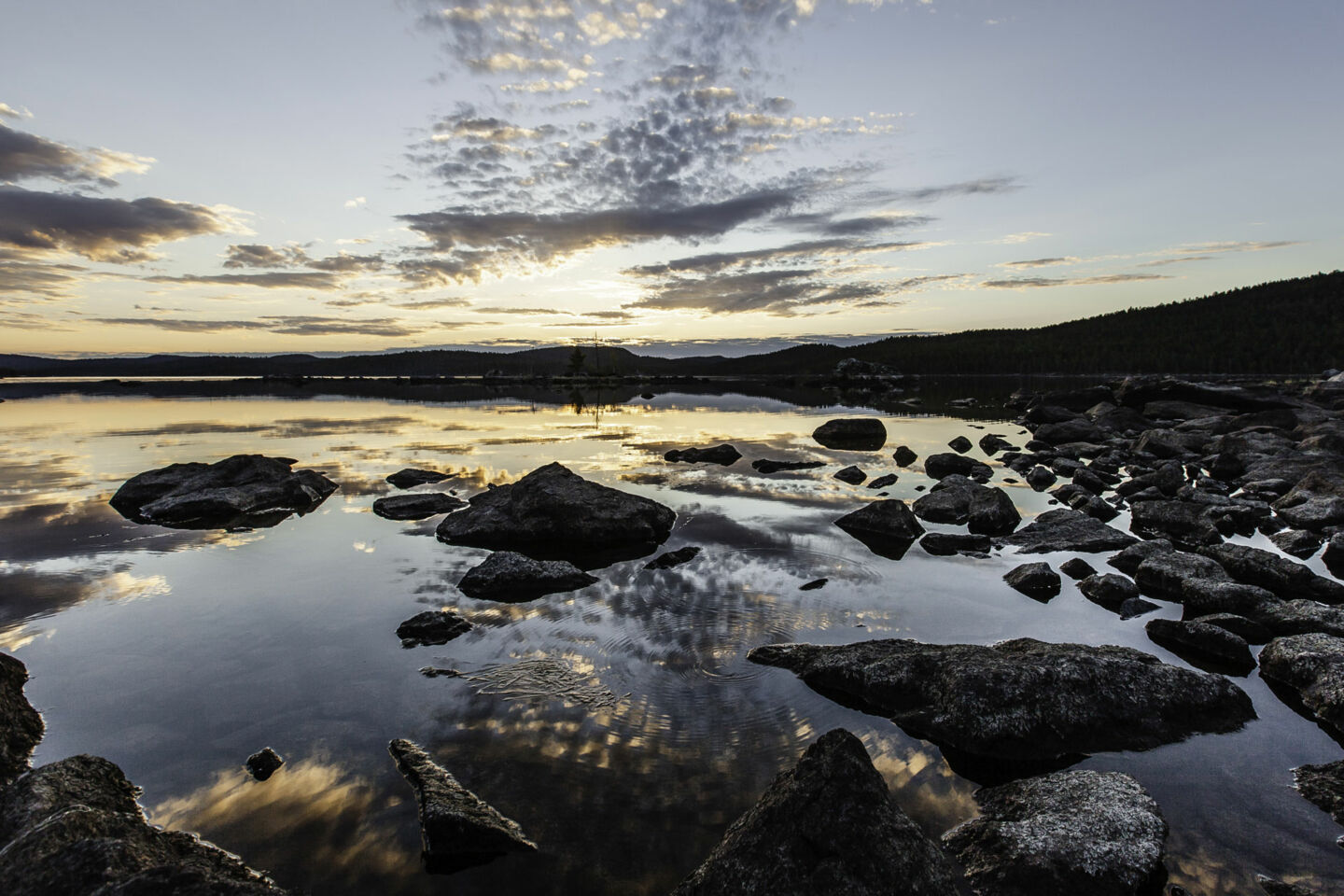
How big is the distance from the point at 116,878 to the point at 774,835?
4.17m

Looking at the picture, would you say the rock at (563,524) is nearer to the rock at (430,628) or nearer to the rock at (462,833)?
the rock at (430,628)

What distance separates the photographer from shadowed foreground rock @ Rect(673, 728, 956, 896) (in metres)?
3.94

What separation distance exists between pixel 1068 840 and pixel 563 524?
10660 mm

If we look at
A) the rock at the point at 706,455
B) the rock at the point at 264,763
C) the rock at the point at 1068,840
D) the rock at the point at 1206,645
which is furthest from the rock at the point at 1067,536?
the rock at the point at 264,763

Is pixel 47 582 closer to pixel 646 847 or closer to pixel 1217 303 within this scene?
pixel 646 847

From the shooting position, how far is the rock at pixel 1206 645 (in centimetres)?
778

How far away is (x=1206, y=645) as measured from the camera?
808cm

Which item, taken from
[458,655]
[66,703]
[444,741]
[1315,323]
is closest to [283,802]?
[444,741]

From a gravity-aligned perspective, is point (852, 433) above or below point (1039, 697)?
below

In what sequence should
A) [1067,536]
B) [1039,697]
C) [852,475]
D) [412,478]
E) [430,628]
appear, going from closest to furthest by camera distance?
[1039,697] < [430,628] < [1067,536] < [412,478] < [852,475]

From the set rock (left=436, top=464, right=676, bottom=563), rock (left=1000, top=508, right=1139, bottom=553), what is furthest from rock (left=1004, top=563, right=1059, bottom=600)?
rock (left=436, top=464, right=676, bottom=563)

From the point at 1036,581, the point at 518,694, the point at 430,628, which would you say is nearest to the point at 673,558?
the point at 430,628

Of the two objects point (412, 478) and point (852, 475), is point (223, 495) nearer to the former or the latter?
point (412, 478)

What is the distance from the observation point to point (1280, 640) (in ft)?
25.0
